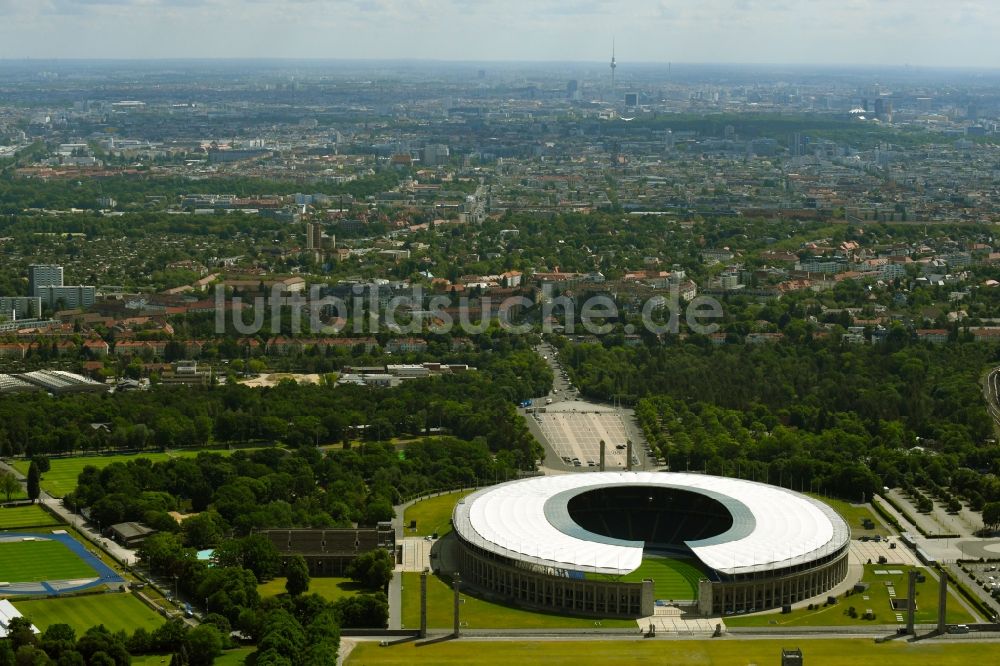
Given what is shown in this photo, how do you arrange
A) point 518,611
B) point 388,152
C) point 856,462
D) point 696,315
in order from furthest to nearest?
point 388,152 < point 696,315 < point 856,462 < point 518,611

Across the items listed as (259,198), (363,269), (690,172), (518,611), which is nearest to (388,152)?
(690,172)

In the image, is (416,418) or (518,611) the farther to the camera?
(416,418)

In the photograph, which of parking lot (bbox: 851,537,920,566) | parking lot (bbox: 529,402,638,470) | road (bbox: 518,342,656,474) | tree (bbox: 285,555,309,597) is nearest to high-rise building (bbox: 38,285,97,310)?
road (bbox: 518,342,656,474)

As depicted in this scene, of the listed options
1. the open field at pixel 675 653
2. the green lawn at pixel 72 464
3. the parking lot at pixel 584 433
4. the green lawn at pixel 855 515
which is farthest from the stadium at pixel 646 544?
the green lawn at pixel 72 464

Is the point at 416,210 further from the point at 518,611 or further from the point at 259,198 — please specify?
the point at 518,611

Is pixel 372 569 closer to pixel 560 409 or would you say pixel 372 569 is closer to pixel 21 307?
pixel 560 409

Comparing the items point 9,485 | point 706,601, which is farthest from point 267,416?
point 706,601

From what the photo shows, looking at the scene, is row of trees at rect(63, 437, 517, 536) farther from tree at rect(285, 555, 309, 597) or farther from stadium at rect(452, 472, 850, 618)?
stadium at rect(452, 472, 850, 618)
